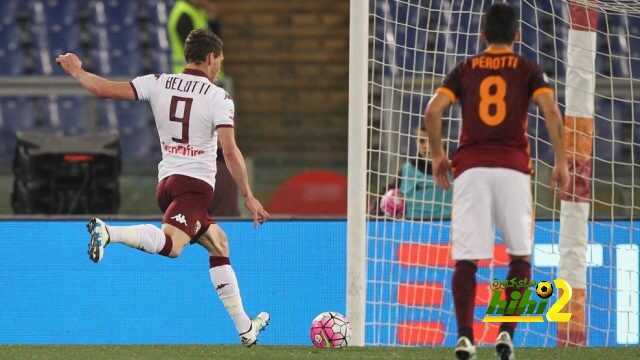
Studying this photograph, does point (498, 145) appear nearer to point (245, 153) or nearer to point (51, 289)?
point (51, 289)

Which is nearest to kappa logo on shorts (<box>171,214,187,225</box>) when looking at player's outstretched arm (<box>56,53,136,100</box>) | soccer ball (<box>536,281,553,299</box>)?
player's outstretched arm (<box>56,53,136,100</box>)

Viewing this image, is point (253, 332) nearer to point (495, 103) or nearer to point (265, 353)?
point (265, 353)

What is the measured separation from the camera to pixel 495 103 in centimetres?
584

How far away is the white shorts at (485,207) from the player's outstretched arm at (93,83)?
1.93m

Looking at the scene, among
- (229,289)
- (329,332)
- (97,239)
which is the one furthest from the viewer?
(329,332)

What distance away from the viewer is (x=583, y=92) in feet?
26.6

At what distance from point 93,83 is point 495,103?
2111 millimetres

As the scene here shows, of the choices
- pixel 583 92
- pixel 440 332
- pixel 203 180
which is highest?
pixel 583 92

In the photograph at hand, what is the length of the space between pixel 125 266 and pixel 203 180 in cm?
175

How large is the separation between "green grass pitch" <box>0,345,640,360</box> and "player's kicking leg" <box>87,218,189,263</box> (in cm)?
52

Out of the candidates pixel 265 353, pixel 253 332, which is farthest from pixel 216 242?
pixel 265 353

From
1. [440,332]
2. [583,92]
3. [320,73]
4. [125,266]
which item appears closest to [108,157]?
[125,266]

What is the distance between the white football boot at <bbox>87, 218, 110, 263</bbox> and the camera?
661 centimetres

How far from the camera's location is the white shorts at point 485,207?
19.1 ft
